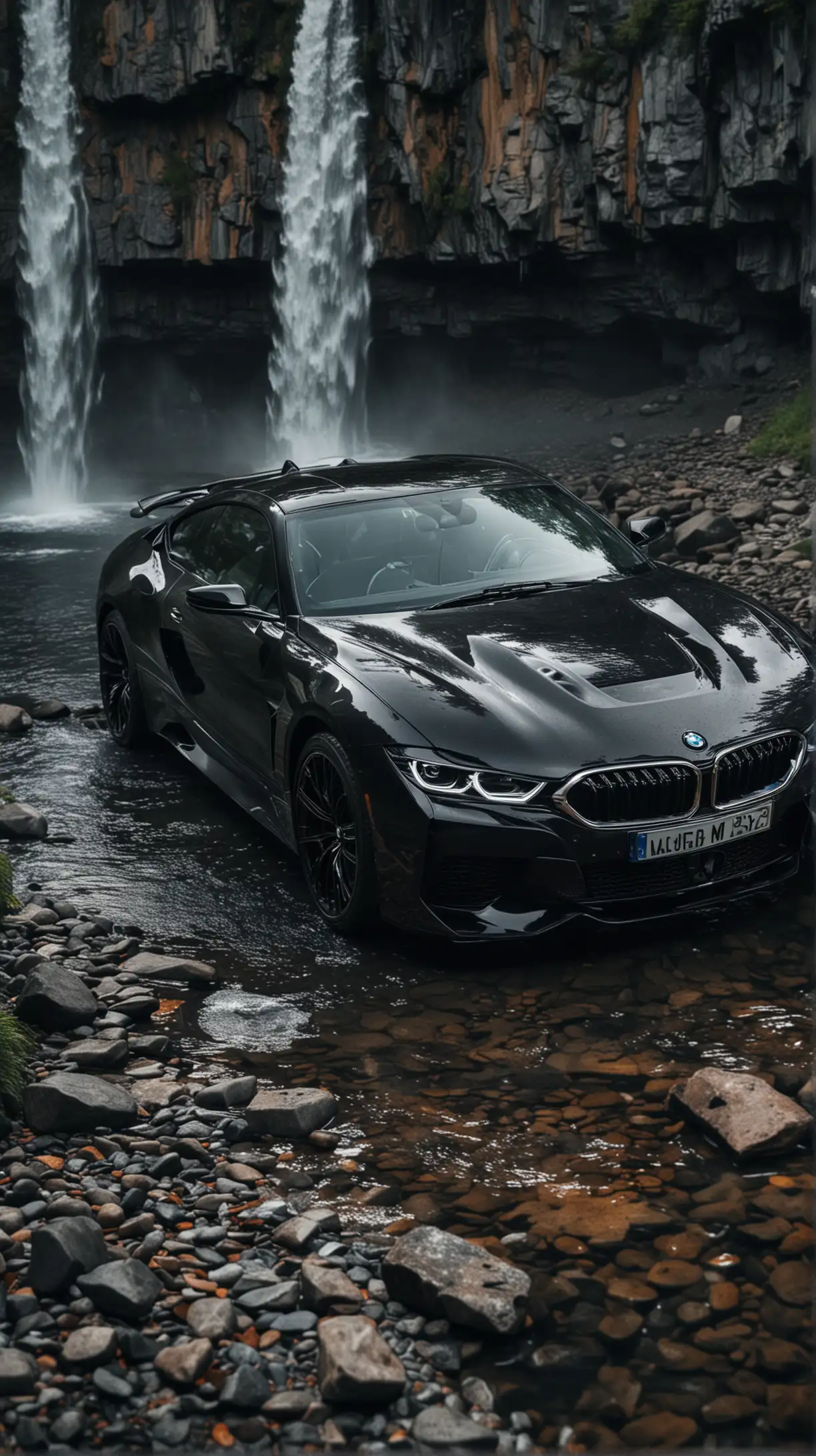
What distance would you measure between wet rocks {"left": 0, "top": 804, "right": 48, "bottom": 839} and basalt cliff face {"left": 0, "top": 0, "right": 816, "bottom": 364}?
17.8 metres

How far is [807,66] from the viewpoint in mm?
20391

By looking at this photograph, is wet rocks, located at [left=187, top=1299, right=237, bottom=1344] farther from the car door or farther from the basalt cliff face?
the basalt cliff face

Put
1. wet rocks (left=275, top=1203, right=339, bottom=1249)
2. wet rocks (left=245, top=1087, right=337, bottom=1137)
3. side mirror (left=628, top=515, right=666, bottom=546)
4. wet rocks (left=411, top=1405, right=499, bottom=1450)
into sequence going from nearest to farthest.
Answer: wet rocks (left=411, top=1405, right=499, bottom=1450)
wet rocks (left=275, top=1203, right=339, bottom=1249)
wet rocks (left=245, top=1087, right=337, bottom=1137)
side mirror (left=628, top=515, right=666, bottom=546)

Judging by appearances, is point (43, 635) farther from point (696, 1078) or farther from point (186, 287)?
point (186, 287)

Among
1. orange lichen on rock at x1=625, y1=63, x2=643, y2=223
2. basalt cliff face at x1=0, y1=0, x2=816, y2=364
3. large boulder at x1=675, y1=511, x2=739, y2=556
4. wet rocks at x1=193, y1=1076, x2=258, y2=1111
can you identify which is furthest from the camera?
orange lichen on rock at x1=625, y1=63, x2=643, y2=223

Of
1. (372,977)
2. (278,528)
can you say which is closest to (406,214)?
(278,528)

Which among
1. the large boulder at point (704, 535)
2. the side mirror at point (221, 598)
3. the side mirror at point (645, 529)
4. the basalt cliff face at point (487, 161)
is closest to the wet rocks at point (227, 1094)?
the side mirror at point (221, 598)

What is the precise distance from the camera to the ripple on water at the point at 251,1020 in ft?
15.2

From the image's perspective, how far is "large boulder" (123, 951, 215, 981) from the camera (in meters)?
5.10

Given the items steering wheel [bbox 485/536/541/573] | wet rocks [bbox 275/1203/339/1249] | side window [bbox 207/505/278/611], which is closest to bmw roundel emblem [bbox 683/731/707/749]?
steering wheel [bbox 485/536/541/573]

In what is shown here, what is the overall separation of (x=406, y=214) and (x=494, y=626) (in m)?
24.7

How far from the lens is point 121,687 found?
8055mm

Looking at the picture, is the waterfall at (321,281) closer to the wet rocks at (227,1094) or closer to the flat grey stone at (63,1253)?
the wet rocks at (227,1094)

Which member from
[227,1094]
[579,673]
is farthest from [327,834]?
[227,1094]
